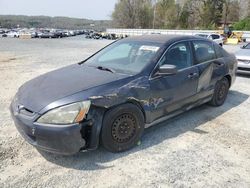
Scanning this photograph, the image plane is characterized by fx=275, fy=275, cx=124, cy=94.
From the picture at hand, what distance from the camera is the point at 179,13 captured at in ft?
215

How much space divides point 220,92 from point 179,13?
209 ft

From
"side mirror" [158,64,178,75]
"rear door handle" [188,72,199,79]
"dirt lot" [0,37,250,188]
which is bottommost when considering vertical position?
"dirt lot" [0,37,250,188]

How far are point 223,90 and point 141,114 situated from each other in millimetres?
2806

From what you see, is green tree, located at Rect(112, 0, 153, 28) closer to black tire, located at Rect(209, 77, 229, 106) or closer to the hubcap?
black tire, located at Rect(209, 77, 229, 106)

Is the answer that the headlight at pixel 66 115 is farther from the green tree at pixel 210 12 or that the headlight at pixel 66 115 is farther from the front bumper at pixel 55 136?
the green tree at pixel 210 12

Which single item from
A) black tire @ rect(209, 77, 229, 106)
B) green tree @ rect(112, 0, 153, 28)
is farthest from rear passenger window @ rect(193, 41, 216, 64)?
green tree @ rect(112, 0, 153, 28)

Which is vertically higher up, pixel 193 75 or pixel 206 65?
pixel 206 65

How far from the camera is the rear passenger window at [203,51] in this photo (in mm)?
5038

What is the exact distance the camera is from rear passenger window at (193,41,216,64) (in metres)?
5.04

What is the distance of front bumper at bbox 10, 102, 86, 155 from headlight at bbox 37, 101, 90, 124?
0.20 feet

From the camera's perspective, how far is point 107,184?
10.3 ft

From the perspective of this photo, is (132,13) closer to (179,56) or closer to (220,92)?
(220,92)

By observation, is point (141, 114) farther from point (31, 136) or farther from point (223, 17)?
point (223, 17)

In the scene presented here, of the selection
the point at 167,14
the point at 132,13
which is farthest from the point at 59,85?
the point at 132,13
